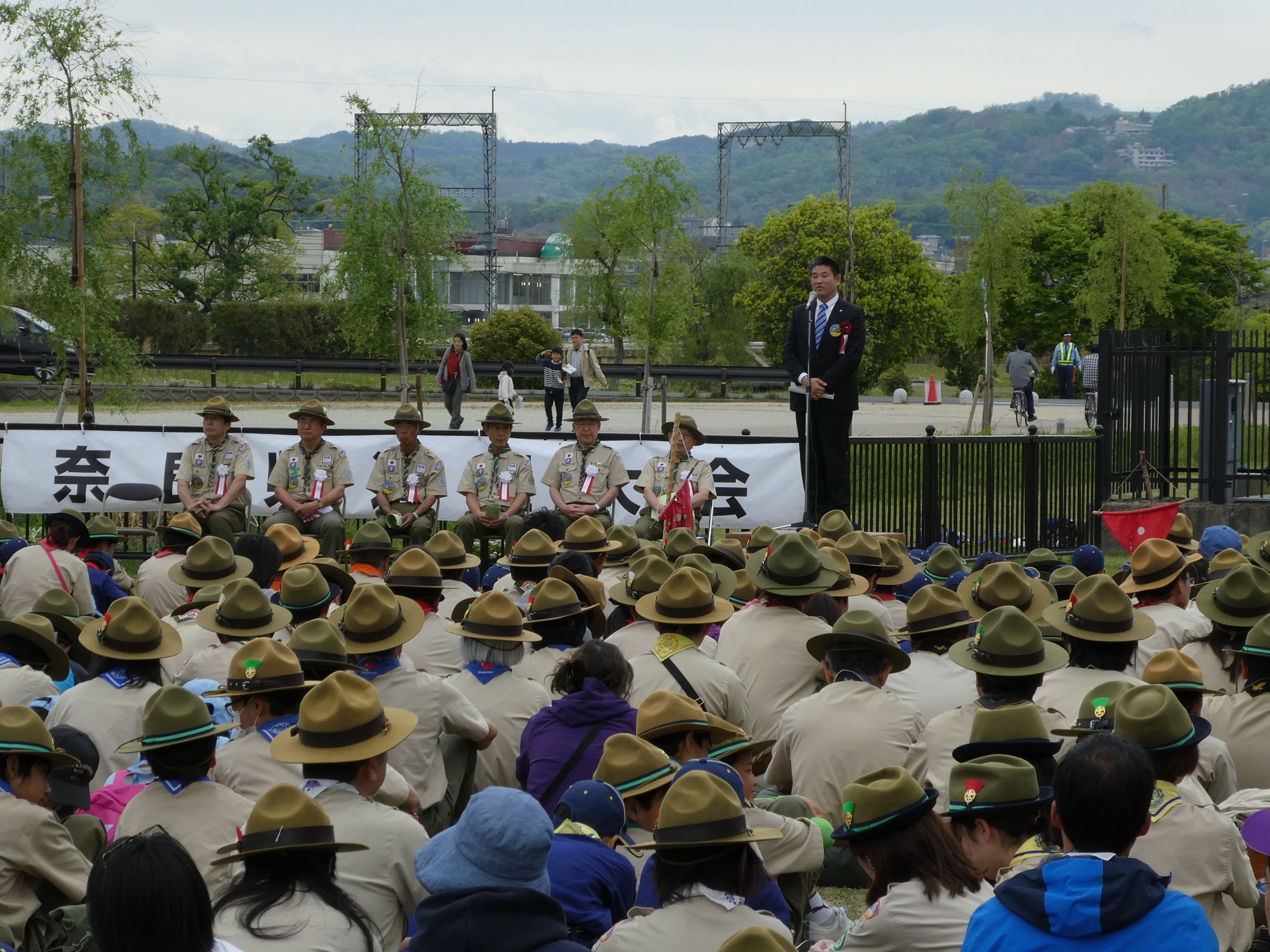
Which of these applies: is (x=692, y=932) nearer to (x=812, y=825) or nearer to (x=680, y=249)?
(x=812, y=825)

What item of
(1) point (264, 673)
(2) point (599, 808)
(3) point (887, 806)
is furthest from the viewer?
(1) point (264, 673)

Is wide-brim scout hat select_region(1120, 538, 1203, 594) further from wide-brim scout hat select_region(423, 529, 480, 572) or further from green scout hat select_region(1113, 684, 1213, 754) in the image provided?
wide-brim scout hat select_region(423, 529, 480, 572)

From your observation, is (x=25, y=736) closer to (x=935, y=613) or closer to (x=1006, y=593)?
(x=935, y=613)

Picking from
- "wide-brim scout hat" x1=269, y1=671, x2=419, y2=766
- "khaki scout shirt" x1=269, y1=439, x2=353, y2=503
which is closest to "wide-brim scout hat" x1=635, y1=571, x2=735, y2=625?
"wide-brim scout hat" x1=269, y1=671, x2=419, y2=766

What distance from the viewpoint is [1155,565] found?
745 cm

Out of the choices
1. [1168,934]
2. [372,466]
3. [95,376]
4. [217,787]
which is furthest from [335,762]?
[95,376]

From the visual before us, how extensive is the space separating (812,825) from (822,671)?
220cm

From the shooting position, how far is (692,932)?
3516mm

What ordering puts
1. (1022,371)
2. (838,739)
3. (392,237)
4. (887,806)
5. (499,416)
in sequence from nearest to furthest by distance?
1. (887,806)
2. (838,739)
3. (499,416)
4. (392,237)
5. (1022,371)

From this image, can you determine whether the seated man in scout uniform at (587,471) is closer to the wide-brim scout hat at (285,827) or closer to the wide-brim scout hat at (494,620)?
the wide-brim scout hat at (494,620)

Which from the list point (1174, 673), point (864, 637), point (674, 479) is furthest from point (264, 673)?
point (674, 479)

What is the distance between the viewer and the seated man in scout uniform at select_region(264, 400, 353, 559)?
1247cm

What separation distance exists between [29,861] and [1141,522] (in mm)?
10335

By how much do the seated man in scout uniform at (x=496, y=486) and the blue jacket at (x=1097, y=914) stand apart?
9.64 metres
